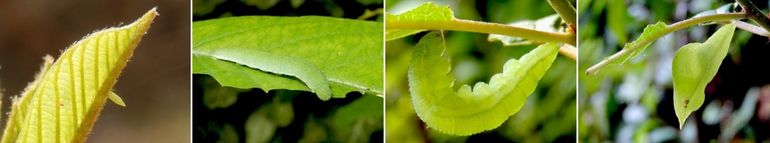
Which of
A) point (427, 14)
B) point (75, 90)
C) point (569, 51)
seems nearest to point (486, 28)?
point (427, 14)

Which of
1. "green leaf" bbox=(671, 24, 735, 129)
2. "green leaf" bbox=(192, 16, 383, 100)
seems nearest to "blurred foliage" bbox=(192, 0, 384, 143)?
"green leaf" bbox=(192, 16, 383, 100)

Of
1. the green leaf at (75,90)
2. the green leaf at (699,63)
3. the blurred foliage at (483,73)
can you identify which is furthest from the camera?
the blurred foliage at (483,73)

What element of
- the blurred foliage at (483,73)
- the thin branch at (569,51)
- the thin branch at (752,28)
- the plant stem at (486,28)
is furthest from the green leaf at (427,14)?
the thin branch at (752,28)

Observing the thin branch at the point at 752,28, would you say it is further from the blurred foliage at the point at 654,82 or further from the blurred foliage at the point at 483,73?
the blurred foliage at the point at 483,73

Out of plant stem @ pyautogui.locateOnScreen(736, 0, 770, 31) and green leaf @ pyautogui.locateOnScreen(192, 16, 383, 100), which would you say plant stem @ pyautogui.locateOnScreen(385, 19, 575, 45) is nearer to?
green leaf @ pyautogui.locateOnScreen(192, 16, 383, 100)

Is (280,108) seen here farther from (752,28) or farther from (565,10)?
(752,28)

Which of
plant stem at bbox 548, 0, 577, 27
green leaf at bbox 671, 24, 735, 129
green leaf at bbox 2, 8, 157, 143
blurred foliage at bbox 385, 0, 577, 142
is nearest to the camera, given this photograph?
green leaf at bbox 2, 8, 157, 143
